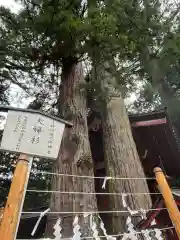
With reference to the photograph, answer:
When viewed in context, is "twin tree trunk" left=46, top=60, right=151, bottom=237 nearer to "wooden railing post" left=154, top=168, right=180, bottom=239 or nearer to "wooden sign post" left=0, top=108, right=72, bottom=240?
"wooden railing post" left=154, top=168, right=180, bottom=239

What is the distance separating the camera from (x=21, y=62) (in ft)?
14.1

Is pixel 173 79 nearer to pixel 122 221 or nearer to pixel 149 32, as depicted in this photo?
pixel 149 32

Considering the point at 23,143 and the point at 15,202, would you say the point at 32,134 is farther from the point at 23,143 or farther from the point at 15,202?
the point at 15,202

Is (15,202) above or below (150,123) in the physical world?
below

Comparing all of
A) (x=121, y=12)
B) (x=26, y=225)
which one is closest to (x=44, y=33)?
(x=121, y=12)

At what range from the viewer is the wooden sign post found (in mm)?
1333

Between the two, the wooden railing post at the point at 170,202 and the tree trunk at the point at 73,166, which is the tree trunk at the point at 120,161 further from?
the wooden railing post at the point at 170,202

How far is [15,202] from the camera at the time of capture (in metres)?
1.36

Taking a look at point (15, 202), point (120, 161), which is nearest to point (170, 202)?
point (15, 202)

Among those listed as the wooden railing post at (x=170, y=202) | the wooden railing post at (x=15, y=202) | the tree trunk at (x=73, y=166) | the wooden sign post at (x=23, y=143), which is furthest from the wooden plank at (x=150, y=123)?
the wooden railing post at (x=15, y=202)

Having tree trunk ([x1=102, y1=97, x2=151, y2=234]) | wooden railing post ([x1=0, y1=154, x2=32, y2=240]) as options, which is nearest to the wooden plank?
tree trunk ([x1=102, y1=97, x2=151, y2=234])

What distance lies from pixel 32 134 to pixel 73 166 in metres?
1.64

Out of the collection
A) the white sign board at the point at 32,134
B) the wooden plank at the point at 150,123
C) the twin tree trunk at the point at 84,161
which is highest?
the wooden plank at the point at 150,123

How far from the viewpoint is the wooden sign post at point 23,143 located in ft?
4.37
